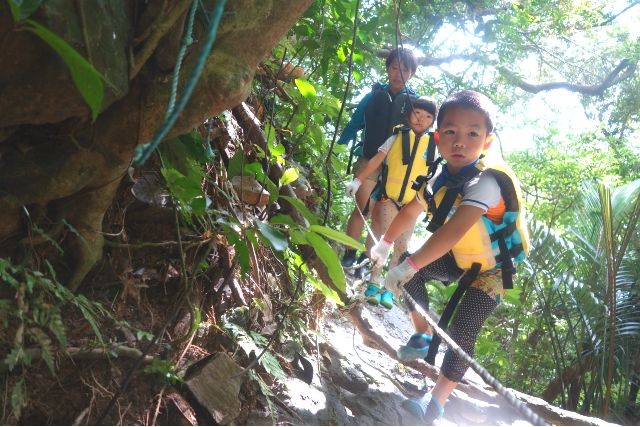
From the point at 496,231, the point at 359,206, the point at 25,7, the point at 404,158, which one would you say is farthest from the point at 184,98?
the point at 359,206

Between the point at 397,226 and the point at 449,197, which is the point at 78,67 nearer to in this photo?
the point at 449,197

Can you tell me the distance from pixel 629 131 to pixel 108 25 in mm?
13278

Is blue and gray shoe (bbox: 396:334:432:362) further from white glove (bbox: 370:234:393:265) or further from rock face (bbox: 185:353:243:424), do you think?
rock face (bbox: 185:353:243:424)

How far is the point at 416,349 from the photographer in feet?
11.3

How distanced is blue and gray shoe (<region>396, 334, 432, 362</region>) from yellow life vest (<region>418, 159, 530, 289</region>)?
618 millimetres

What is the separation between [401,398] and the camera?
3643mm

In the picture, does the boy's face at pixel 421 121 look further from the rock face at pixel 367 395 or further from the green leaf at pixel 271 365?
the green leaf at pixel 271 365

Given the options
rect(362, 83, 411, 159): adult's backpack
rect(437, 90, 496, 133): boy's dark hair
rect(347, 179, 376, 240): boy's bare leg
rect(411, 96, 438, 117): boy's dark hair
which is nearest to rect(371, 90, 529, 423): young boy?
rect(437, 90, 496, 133): boy's dark hair

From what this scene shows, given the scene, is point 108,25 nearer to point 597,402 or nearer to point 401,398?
point 401,398

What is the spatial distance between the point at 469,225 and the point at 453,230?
92 millimetres

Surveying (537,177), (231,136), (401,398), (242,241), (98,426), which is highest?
(537,177)

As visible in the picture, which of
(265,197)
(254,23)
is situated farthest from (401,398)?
(254,23)

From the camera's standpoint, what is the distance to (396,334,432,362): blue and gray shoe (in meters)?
3.43

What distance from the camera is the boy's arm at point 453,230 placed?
2.76 metres
